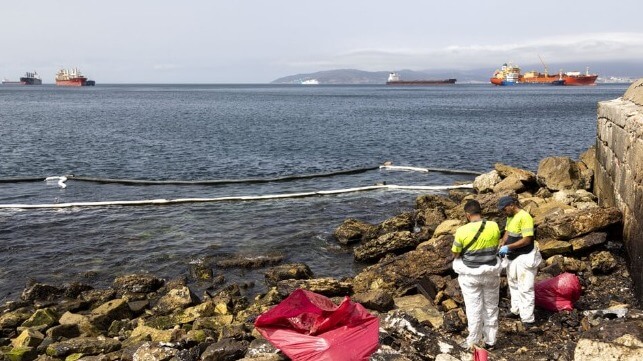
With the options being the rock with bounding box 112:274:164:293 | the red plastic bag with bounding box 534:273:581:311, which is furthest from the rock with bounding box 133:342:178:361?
the red plastic bag with bounding box 534:273:581:311

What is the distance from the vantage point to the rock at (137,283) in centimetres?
1415

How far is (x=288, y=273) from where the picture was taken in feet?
48.0

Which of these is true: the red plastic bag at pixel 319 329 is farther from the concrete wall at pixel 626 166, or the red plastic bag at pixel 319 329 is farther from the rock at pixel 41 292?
the rock at pixel 41 292

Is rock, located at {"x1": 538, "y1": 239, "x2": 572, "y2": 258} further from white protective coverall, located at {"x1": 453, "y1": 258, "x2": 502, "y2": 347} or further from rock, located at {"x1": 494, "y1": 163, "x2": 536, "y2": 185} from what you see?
rock, located at {"x1": 494, "y1": 163, "x2": 536, "y2": 185}

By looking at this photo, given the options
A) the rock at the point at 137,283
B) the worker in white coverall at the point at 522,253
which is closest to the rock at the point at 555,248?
the worker in white coverall at the point at 522,253

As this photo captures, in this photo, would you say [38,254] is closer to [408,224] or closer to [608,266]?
[408,224]

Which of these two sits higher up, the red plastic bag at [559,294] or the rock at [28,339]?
→ the red plastic bag at [559,294]

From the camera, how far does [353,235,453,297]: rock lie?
12883mm

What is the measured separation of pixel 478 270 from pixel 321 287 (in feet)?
A: 16.0

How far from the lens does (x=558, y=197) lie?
56.4ft

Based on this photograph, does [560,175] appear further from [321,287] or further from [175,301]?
[175,301]

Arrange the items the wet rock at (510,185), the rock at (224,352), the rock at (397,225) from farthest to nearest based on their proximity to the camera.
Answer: the wet rock at (510,185) → the rock at (397,225) → the rock at (224,352)

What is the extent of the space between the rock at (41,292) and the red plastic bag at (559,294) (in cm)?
1142

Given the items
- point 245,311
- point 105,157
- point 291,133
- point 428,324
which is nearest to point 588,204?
point 428,324
